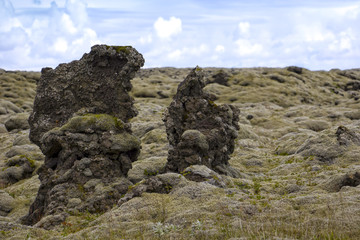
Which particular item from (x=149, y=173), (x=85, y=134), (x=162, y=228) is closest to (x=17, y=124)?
(x=149, y=173)

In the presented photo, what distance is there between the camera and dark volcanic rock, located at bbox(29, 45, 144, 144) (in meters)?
32.5

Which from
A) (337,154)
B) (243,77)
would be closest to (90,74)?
(337,154)

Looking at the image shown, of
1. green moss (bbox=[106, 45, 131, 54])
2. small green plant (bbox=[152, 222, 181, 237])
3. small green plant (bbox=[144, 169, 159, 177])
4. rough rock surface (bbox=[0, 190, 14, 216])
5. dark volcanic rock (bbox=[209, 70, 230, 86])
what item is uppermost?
green moss (bbox=[106, 45, 131, 54])

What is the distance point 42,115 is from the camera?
111ft

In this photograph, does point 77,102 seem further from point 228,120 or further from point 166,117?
point 228,120

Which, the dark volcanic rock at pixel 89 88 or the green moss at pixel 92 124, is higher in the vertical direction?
the dark volcanic rock at pixel 89 88

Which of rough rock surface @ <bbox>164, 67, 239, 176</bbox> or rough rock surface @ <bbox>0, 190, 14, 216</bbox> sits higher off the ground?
rough rock surface @ <bbox>164, 67, 239, 176</bbox>

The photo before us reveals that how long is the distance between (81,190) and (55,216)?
398 centimetres

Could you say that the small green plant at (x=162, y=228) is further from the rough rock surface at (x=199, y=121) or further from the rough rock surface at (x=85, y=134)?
the rough rock surface at (x=199, y=121)

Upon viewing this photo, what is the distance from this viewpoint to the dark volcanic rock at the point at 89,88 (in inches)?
1281

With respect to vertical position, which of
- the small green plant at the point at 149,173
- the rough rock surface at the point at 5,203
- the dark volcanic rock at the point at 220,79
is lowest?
the rough rock surface at the point at 5,203

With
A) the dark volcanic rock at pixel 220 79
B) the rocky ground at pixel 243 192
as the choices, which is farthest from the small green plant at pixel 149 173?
the dark volcanic rock at pixel 220 79

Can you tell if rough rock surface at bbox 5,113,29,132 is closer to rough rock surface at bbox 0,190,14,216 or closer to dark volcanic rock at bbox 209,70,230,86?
rough rock surface at bbox 0,190,14,216

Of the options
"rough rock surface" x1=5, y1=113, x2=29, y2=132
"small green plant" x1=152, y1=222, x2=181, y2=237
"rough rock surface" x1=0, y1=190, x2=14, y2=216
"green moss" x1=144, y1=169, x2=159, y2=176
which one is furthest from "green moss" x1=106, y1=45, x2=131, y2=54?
"rough rock surface" x1=5, y1=113, x2=29, y2=132
